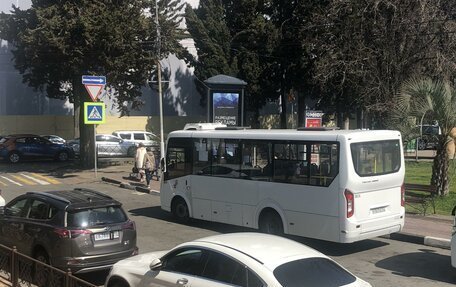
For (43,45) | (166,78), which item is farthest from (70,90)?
(43,45)

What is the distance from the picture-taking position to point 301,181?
39.0 ft

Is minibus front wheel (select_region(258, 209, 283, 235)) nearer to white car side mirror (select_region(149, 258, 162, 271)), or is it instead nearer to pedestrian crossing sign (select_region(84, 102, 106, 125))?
white car side mirror (select_region(149, 258, 162, 271))

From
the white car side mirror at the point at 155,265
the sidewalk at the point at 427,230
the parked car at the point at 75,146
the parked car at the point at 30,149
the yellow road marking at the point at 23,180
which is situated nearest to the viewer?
the white car side mirror at the point at 155,265

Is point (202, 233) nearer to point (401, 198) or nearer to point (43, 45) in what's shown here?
point (401, 198)

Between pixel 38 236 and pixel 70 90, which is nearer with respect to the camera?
pixel 38 236

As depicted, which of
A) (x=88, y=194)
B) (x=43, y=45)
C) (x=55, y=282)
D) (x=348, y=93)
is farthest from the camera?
(x=348, y=93)

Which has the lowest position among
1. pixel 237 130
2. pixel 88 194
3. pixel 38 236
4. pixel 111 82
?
pixel 38 236

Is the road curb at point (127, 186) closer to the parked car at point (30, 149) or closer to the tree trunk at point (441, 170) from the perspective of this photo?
the tree trunk at point (441, 170)

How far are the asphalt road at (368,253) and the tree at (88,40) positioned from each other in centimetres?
1094

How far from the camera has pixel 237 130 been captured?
14.0m

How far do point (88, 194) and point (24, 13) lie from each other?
2087 cm

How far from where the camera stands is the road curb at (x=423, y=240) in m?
12.0

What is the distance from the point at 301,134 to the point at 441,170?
6.92 metres

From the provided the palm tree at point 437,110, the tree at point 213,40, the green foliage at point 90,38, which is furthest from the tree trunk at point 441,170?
the tree at point 213,40
